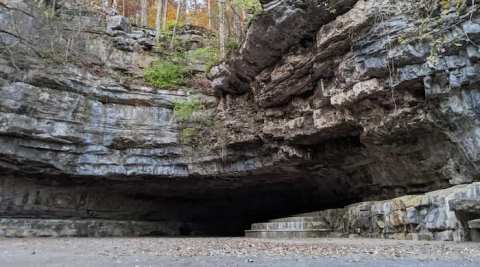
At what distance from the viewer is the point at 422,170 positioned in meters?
11.5

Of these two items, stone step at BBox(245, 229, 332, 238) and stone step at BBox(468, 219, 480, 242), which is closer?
stone step at BBox(468, 219, 480, 242)

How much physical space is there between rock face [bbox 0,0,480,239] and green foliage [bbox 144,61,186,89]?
22.0 inches

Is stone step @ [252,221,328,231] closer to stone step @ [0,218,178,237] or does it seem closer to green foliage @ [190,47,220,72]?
stone step @ [0,218,178,237]

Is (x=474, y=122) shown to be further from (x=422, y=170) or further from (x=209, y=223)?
(x=209, y=223)

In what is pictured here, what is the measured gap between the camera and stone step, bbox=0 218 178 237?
1493 cm

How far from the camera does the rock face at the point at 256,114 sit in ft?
32.0

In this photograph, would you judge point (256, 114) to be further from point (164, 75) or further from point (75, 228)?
point (75, 228)

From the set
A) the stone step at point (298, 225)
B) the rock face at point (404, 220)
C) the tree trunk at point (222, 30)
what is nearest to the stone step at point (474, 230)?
the rock face at point (404, 220)

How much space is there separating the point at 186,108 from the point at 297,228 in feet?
22.3

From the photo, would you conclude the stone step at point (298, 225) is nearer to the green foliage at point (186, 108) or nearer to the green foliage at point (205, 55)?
the green foliage at point (186, 108)

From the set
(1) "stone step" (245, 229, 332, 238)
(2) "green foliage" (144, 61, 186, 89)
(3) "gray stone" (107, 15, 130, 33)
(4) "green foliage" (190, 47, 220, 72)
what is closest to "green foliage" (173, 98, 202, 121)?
(2) "green foliage" (144, 61, 186, 89)

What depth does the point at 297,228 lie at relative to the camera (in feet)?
43.5

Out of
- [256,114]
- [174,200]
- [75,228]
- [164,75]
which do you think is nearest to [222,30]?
[164,75]

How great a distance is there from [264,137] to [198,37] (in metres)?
8.90
